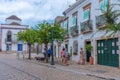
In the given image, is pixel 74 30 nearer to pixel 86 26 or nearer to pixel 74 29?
pixel 74 29

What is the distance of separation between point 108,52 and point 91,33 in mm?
3832

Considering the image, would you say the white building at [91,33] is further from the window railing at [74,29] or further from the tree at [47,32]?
the tree at [47,32]

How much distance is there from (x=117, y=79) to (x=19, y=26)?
73.6 m

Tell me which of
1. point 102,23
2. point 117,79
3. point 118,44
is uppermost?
point 102,23

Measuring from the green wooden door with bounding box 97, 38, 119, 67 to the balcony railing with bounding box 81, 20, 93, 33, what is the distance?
1.89m

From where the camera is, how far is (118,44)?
21891 millimetres

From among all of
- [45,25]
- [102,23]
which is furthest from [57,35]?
[102,23]

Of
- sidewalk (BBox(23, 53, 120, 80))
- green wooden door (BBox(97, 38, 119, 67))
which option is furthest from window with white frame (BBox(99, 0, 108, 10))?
sidewalk (BBox(23, 53, 120, 80))

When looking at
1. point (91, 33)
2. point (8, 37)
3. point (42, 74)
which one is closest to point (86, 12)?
point (91, 33)

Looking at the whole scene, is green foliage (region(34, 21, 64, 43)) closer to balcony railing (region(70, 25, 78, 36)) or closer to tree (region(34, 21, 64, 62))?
tree (region(34, 21, 64, 62))

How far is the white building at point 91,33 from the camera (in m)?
23.2

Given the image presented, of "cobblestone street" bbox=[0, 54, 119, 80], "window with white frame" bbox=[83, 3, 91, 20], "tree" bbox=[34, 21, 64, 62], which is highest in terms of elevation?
"window with white frame" bbox=[83, 3, 91, 20]

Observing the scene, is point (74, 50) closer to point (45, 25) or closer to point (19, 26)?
point (45, 25)

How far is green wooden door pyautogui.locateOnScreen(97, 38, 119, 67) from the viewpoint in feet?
74.1
